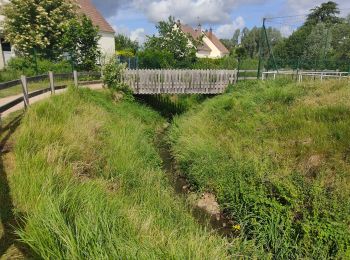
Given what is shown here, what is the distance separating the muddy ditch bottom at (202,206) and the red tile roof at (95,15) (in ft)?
64.9

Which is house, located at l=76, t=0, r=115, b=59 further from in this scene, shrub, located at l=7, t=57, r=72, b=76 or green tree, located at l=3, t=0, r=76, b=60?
shrub, located at l=7, t=57, r=72, b=76

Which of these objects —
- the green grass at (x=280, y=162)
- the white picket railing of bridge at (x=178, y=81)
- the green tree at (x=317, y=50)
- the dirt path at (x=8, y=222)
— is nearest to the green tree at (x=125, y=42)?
the green tree at (x=317, y=50)

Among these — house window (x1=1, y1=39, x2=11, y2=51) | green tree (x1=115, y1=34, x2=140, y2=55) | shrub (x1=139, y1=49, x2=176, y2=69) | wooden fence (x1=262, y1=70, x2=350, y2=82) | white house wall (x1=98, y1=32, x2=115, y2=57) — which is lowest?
wooden fence (x1=262, y1=70, x2=350, y2=82)

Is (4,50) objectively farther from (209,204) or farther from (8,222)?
(8,222)

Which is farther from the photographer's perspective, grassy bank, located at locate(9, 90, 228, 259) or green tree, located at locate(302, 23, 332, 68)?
green tree, located at locate(302, 23, 332, 68)

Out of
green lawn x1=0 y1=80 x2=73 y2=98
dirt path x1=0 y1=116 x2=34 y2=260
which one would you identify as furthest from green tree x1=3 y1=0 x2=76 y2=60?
dirt path x1=0 y1=116 x2=34 y2=260

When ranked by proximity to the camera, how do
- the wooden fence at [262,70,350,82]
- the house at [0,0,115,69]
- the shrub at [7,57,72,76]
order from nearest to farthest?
the shrub at [7,57,72,76]
the wooden fence at [262,70,350,82]
the house at [0,0,115,69]

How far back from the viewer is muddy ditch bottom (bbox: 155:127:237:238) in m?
6.00

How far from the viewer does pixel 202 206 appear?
22.8ft

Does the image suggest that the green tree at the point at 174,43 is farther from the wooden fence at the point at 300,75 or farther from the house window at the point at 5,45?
the house window at the point at 5,45

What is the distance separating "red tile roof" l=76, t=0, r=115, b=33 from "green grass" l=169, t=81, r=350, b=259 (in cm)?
1663

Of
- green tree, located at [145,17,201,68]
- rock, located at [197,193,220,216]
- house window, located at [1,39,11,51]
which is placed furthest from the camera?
green tree, located at [145,17,201,68]

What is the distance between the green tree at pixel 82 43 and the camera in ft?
54.7

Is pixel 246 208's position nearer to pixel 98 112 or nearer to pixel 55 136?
pixel 55 136
